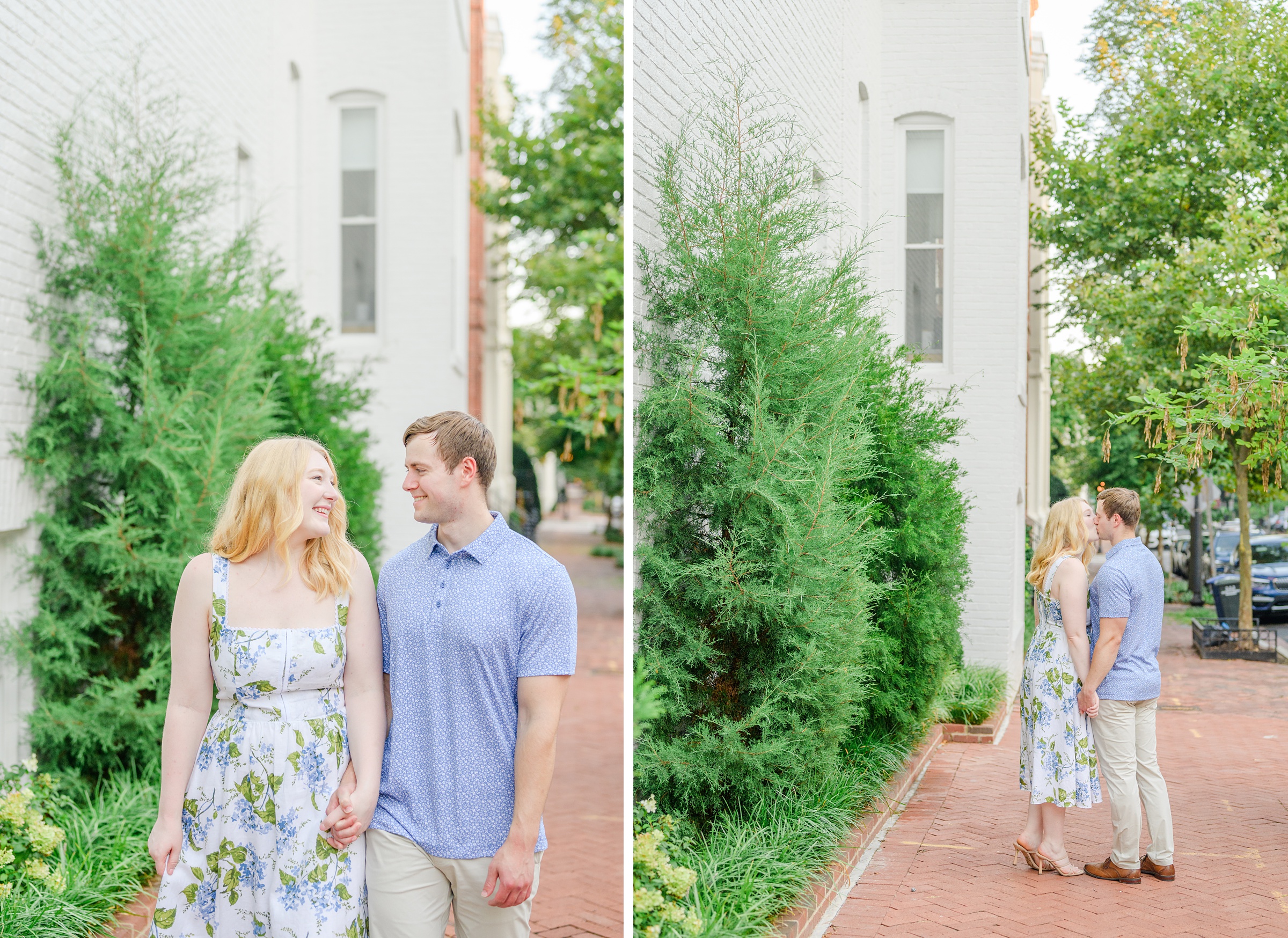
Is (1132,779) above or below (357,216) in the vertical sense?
below

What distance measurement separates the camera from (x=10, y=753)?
5.88 meters

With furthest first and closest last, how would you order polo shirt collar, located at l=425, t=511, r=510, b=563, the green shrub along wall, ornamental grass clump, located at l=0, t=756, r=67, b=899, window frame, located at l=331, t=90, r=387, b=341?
window frame, located at l=331, t=90, r=387, b=341
ornamental grass clump, located at l=0, t=756, r=67, b=899
the green shrub along wall
polo shirt collar, located at l=425, t=511, r=510, b=563

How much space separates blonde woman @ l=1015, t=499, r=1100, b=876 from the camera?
369 cm

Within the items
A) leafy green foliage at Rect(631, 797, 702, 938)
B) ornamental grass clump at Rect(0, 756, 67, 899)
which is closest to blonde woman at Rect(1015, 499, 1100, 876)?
leafy green foliage at Rect(631, 797, 702, 938)

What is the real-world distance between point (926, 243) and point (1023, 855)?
1981mm

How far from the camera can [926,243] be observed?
3.80 m

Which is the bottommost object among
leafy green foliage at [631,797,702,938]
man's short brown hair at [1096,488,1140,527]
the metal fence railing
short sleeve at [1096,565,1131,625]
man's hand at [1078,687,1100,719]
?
leafy green foliage at [631,797,702,938]

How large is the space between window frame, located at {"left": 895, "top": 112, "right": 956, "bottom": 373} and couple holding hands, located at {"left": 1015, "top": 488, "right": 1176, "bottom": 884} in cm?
63

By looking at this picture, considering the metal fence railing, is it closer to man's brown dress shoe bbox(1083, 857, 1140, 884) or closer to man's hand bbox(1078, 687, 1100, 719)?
man's hand bbox(1078, 687, 1100, 719)

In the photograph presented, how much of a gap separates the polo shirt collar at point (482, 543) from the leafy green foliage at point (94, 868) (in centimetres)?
271

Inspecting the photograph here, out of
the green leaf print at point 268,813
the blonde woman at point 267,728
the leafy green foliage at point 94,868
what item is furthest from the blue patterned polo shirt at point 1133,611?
the leafy green foliage at point 94,868

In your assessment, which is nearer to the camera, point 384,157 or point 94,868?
point 94,868

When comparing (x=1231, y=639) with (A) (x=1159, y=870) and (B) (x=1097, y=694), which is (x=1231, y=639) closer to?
(B) (x=1097, y=694)

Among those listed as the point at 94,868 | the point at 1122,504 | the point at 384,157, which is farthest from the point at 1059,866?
the point at 384,157
